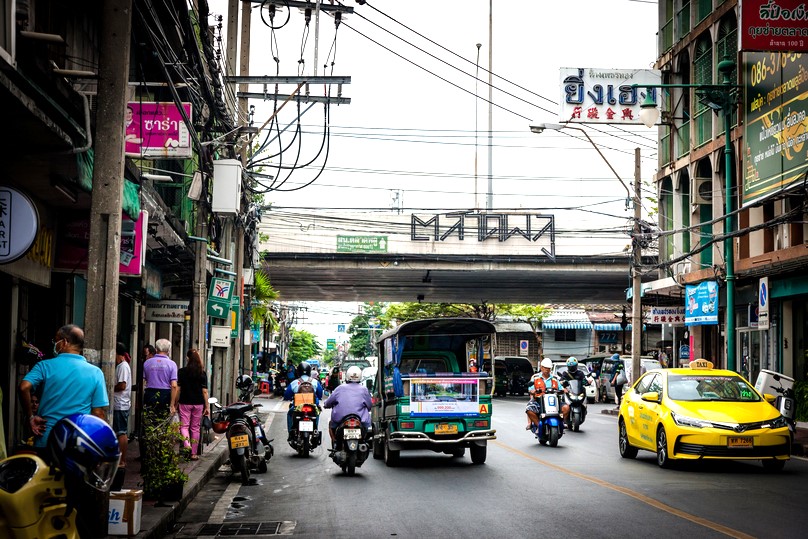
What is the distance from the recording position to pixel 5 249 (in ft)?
31.1

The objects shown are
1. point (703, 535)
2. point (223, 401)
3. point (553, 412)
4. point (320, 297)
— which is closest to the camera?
point (703, 535)

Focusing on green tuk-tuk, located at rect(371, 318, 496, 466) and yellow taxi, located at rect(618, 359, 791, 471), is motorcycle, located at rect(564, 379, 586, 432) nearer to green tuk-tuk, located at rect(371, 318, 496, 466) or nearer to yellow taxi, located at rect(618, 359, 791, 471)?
green tuk-tuk, located at rect(371, 318, 496, 466)

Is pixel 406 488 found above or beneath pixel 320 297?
beneath

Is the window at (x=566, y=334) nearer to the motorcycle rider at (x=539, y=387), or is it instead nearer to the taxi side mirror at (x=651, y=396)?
the motorcycle rider at (x=539, y=387)

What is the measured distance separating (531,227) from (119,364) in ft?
111

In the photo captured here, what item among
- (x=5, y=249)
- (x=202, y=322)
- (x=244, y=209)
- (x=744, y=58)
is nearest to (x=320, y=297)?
(x=244, y=209)

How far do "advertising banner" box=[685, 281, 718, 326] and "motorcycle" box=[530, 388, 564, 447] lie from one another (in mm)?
10419

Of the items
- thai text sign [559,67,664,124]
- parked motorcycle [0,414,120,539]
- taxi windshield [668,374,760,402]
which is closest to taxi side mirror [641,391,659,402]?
taxi windshield [668,374,760,402]

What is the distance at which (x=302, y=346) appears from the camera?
450ft

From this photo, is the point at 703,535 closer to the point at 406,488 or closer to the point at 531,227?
the point at 406,488

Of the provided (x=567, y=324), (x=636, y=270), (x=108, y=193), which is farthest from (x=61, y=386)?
(x=567, y=324)

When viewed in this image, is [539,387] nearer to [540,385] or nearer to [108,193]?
[540,385]

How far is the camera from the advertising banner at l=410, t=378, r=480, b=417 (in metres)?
17.2

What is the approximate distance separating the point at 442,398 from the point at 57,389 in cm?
963
